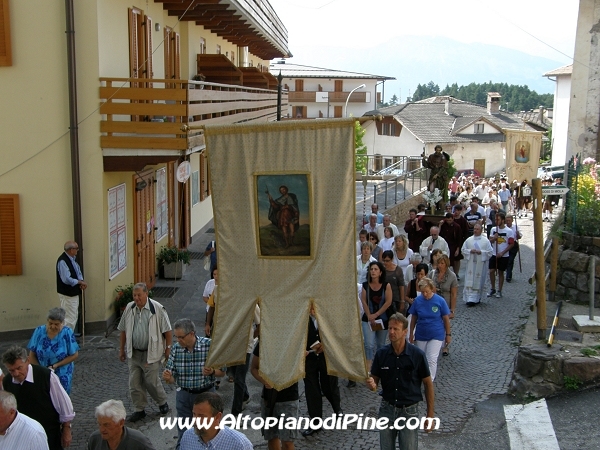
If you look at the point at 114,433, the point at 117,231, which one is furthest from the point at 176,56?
the point at 114,433

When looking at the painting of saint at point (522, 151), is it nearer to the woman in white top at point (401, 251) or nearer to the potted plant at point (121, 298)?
the woman in white top at point (401, 251)

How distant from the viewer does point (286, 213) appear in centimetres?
745

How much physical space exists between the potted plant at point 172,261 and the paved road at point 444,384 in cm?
172

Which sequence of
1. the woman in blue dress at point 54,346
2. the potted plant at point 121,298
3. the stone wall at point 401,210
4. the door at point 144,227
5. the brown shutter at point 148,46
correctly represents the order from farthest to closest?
the stone wall at point 401,210 → the brown shutter at point 148,46 → the door at point 144,227 → the potted plant at point 121,298 → the woman in blue dress at point 54,346

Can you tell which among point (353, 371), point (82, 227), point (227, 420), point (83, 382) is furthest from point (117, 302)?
point (353, 371)

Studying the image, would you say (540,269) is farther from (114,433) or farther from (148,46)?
(148,46)

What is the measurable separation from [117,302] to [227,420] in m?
5.17

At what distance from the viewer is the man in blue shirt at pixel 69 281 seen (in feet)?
39.4

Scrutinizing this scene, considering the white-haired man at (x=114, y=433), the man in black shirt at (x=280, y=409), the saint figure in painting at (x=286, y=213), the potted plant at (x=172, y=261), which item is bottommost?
the potted plant at (x=172, y=261)

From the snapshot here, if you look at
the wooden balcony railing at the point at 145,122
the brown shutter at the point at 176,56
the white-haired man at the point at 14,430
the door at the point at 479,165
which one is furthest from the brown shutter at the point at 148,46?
the door at the point at 479,165

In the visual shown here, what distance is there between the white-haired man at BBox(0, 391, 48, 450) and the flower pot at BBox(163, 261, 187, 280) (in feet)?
37.6

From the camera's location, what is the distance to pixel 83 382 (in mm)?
10719

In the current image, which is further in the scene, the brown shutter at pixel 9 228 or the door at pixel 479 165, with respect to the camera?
the door at pixel 479 165

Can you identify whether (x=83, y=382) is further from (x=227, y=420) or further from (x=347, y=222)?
(x=347, y=222)
